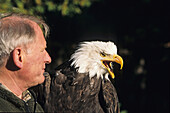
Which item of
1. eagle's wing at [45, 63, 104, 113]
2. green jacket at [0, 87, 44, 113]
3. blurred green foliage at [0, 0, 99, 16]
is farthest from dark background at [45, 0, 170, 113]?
green jacket at [0, 87, 44, 113]

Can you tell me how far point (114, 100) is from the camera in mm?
4270

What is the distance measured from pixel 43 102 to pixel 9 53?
5.56 ft

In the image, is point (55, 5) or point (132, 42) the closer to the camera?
point (55, 5)

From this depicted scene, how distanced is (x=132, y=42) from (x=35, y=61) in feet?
23.0

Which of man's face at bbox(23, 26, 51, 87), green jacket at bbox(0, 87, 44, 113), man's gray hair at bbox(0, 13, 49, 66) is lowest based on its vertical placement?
green jacket at bbox(0, 87, 44, 113)

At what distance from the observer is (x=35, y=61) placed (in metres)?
2.34

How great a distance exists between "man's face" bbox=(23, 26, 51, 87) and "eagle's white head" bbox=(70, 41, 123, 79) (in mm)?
1765

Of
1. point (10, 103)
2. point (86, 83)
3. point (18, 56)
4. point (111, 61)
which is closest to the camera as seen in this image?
point (10, 103)

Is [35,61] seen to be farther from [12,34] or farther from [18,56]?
[12,34]

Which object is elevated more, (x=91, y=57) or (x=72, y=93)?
(x=91, y=57)

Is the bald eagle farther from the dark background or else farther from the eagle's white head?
the dark background

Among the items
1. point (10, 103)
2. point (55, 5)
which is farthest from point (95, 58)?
point (55, 5)

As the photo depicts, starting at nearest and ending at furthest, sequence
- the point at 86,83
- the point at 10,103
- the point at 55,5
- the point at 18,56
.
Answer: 1. the point at 10,103
2. the point at 18,56
3. the point at 86,83
4. the point at 55,5

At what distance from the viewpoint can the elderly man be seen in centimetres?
→ 220
